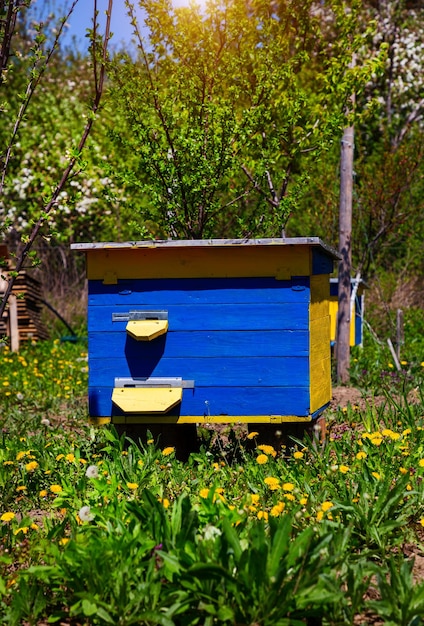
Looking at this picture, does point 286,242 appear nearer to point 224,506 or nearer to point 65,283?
point 224,506

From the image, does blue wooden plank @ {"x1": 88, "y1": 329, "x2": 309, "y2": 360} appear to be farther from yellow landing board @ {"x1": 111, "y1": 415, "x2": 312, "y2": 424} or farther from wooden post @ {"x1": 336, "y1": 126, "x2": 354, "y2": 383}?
wooden post @ {"x1": 336, "y1": 126, "x2": 354, "y2": 383}

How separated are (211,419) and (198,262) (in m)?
0.93

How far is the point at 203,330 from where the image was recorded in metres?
5.04

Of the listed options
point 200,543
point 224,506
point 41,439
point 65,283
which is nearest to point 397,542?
point 224,506

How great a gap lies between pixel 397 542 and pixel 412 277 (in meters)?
11.1

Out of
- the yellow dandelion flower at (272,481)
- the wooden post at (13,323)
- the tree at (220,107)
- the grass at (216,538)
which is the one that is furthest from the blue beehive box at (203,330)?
the wooden post at (13,323)

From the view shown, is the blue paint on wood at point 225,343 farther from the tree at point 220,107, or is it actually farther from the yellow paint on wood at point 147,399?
the tree at point 220,107

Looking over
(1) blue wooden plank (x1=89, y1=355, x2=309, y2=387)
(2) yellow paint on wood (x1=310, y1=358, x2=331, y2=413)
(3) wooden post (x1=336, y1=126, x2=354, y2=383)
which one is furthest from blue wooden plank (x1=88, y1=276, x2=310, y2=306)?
(3) wooden post (x1=336, y1=126, x2=354, y2=383)

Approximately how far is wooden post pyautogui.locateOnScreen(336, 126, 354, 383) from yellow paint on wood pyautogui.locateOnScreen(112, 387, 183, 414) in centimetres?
415

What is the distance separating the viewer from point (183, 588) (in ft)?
9.43

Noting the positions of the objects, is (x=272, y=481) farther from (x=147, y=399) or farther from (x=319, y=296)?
(x=319, y=296)

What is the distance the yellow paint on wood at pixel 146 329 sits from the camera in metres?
4.96

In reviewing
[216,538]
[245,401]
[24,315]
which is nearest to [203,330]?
[245,401]

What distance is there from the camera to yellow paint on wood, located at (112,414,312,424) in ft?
16.4
